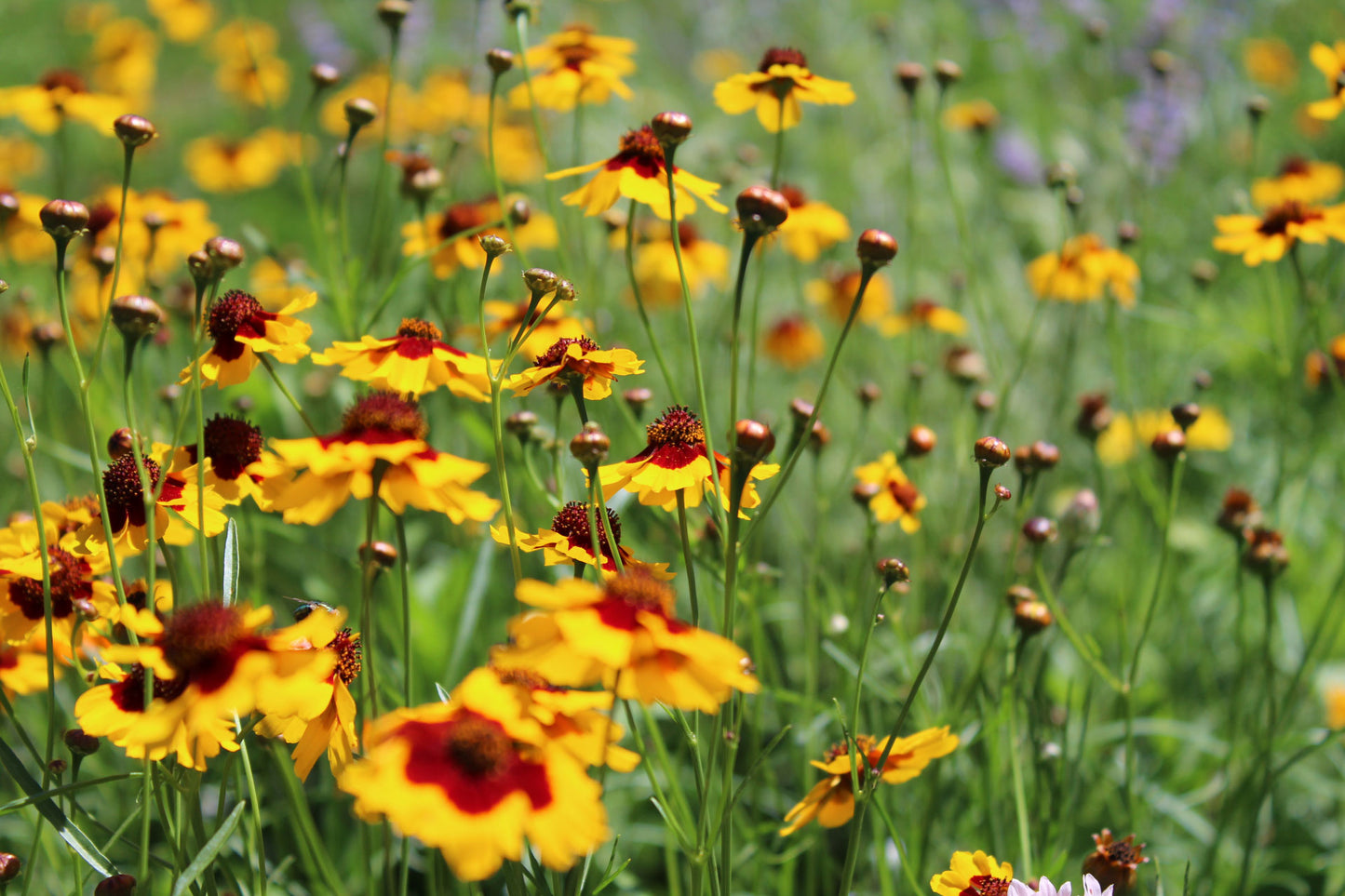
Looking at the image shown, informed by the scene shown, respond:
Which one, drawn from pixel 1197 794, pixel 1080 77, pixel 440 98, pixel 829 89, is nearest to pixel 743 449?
pixel 829 89

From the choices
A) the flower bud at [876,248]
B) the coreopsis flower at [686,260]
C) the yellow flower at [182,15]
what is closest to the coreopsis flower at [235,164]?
the yellow flower at [182,15]

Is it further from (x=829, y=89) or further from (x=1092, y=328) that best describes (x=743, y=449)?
(x=1092, y=328)

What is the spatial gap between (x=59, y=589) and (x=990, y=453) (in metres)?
0.90

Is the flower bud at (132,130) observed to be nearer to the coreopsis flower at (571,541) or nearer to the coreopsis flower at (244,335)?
the coreopsis flower at (244,335)

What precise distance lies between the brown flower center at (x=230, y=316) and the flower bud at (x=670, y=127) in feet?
1.43

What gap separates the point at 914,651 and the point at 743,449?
0.97 metres

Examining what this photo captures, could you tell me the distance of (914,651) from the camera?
66.1 inches

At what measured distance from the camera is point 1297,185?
189 centimetres

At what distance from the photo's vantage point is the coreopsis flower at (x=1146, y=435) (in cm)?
217

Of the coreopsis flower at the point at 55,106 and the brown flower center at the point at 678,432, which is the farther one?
the coreopsis flower at the point at 55,106

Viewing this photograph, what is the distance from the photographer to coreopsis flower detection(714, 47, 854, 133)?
1.25 m

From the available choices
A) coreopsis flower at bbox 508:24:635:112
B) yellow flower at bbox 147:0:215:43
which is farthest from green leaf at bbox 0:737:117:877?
yellow flower at bbox 147:0:215:43

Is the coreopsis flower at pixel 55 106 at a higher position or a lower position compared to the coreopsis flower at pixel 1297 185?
higher

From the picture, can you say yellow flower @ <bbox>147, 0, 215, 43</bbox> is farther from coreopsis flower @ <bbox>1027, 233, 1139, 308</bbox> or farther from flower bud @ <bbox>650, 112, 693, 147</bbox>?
flower bud @ <bbox>650, 112, 693, 147</bbox>
